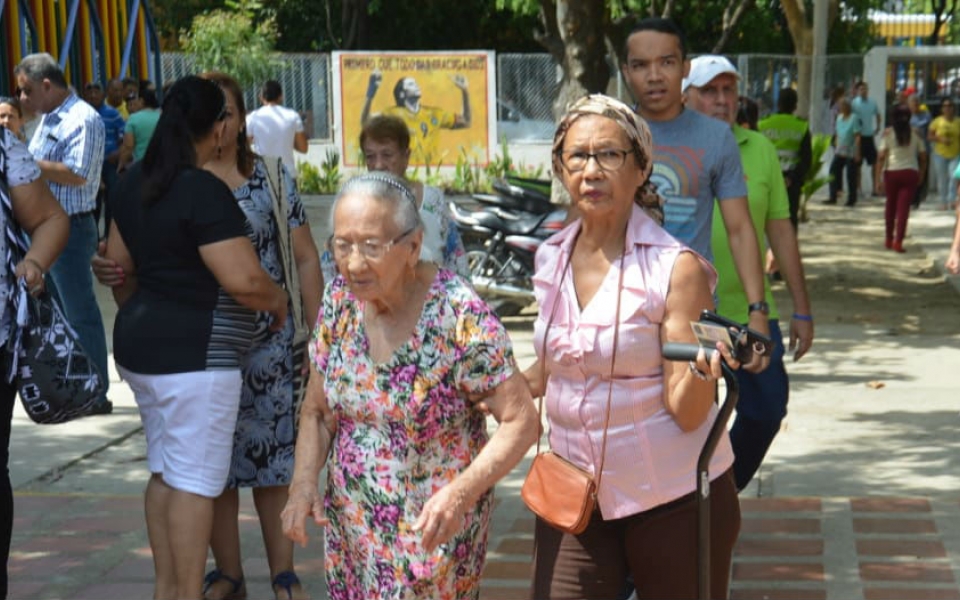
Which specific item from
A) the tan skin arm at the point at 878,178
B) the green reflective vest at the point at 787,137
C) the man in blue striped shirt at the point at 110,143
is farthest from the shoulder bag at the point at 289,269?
the tan skin arm at the point at 878,178

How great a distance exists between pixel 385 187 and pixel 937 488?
165 inches

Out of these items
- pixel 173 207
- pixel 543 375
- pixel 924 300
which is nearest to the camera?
pixel 543 375

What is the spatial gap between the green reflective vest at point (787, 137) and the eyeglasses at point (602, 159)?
9660 mm

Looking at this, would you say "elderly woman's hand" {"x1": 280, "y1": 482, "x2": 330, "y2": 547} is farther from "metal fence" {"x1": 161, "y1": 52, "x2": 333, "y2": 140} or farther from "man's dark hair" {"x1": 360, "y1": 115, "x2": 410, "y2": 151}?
"metal fence" {"x1": 161, "y1": 52, "x2": 333, "y2": 140}

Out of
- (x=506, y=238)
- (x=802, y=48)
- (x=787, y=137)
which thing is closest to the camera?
(x=506, y=238)

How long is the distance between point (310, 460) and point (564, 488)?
62cm

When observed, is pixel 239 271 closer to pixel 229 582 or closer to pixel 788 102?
pixel 229 582

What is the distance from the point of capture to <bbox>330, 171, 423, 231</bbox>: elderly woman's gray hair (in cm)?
349

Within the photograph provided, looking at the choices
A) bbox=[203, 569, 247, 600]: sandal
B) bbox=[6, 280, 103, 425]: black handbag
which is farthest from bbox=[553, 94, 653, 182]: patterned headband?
bbox=[203, 569, 247, 600]: sandal

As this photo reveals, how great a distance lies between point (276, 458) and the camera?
5113mm

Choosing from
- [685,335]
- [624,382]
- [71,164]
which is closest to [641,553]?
[624,382]

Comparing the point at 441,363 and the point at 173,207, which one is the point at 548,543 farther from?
the point at 173,207

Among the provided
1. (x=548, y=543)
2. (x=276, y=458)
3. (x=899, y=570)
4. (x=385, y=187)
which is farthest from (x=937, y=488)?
(x=385, y=187)

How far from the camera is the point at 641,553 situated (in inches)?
138
